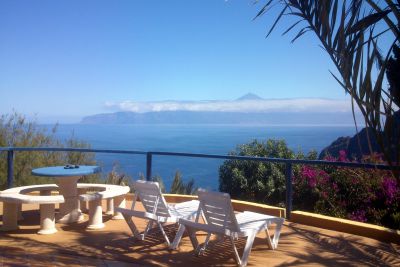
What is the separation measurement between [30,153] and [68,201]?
5.15 m

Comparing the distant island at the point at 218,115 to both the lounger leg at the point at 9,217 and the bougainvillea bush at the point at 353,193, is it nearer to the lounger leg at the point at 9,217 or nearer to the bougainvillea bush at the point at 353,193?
the bougainvillea bush at the point at 353,193

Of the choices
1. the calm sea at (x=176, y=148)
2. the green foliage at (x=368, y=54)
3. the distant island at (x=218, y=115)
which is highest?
the distant island at (x=218, y=115)

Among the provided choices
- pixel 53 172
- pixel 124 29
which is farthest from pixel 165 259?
pixel 124 29

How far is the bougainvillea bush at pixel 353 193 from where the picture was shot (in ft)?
21.1

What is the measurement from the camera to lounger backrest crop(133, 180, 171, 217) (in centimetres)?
492

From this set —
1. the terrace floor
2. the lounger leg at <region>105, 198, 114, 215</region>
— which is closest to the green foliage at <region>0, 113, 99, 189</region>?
the lounger leg at <region>105, 198, 114, 215</region>

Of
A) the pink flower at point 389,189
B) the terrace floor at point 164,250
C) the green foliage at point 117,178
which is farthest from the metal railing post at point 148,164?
the pink flower at point 389,189

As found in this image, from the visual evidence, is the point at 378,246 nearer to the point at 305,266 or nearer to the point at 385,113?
the point at 305,266

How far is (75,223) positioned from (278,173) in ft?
24.5

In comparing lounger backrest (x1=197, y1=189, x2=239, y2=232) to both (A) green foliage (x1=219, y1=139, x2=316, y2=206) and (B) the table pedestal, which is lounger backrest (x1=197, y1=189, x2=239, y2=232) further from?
(A) green foliage (x1=219, y1=139, x2=316, y2=206)

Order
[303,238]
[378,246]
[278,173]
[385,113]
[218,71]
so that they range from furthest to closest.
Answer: [218,71]
[278,173]
[303,238]
[378,246]
[385,113]

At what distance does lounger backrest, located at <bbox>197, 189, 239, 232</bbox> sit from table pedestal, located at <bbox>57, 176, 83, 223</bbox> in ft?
8.37

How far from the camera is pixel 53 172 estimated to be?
5828 millimetres

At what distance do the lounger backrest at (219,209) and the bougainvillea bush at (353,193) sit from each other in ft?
8.24
